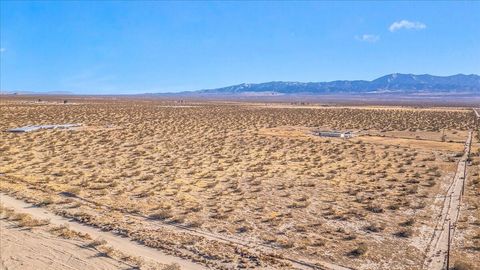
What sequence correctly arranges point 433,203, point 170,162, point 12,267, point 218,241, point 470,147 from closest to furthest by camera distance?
1. point 12,267
2. point 218,241
3. point 433,203
4. point 170,162
5. point 470,147

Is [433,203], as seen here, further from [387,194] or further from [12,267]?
[12,267]

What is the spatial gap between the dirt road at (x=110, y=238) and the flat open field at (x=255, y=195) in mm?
268

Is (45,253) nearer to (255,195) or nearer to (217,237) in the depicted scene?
(217,237)

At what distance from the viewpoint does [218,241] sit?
1169 centimetres

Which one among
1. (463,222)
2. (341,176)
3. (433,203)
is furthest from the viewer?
(341,176)

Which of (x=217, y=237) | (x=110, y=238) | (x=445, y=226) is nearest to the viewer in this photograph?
(x=110, y=238)

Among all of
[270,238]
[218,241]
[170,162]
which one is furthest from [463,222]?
[170,162]

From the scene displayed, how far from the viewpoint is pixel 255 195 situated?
56.1 feet

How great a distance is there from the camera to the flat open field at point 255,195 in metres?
11.3

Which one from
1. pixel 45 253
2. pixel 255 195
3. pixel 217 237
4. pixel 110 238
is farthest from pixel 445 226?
pixel 45 253

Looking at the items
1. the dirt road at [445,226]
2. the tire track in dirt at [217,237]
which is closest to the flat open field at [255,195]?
the tire track in dirt at [217,237]

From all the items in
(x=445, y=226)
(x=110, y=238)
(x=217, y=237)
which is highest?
(x=110, y=238)

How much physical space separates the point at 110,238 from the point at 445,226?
32.1ft

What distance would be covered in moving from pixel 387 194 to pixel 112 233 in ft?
35.6
